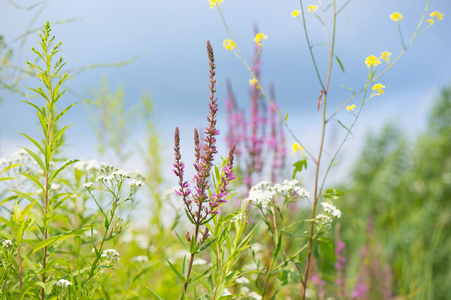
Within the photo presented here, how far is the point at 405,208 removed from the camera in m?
6.82

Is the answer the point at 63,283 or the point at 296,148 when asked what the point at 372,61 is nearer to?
the point at 296,148

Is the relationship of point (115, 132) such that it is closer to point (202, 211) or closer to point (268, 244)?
point (268, 244)

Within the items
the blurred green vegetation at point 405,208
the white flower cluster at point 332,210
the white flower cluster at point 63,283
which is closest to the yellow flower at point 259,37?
the white flower cluster at point 332,210

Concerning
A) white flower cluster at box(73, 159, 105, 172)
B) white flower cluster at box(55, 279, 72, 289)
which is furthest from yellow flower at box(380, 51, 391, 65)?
white flower cluster at box(55, 279, 72, 289)

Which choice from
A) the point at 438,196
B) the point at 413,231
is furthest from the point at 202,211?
the point at 438,196

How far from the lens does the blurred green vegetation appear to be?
4391mm

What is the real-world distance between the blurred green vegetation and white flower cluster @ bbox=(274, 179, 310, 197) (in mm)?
2399

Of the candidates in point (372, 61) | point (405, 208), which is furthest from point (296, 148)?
point (405, 208)

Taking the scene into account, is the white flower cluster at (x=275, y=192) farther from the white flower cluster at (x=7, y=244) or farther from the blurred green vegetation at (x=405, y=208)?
the blurred green vegetation at (x=405, y=208)

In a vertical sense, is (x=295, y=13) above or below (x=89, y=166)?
above

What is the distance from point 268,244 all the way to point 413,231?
3.44 meters

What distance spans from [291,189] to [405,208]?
5.83 m

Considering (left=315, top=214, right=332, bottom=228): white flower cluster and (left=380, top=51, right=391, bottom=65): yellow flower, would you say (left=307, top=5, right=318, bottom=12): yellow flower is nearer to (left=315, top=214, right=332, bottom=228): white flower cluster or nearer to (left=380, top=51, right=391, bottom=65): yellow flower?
(left=380, top=51, right=391, bottom=65): yellow flower

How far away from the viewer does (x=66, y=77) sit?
141 centimetres
